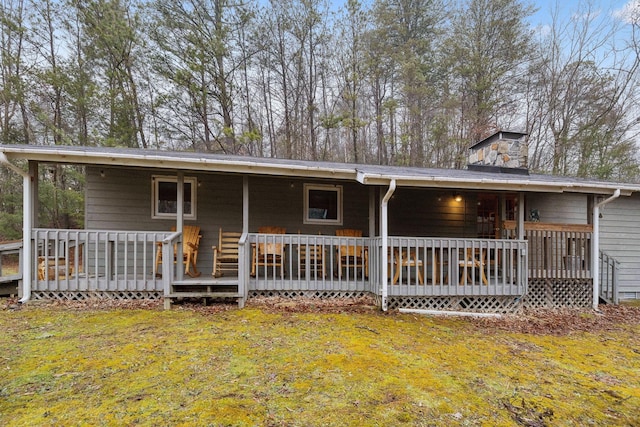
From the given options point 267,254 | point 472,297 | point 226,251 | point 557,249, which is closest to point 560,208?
point 557,249

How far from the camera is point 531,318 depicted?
17.5 ft

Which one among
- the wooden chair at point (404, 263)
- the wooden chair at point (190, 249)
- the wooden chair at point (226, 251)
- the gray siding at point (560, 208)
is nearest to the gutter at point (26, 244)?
the wooden chair at point (190, 249)

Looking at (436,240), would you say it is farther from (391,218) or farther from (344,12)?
(344,12)

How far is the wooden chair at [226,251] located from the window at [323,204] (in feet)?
5.30

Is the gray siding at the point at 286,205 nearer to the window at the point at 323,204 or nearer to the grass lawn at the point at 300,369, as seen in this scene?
the window at the point at 323,204

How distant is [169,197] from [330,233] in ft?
11.5

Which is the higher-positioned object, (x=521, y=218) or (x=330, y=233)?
(x=521, y=218)

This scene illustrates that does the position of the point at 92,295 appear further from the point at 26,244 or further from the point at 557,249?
the point at 557,249

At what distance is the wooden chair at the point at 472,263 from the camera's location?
5.23 meters

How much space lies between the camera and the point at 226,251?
6.48 metres

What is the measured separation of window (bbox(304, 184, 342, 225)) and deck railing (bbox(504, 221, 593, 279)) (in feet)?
12.0

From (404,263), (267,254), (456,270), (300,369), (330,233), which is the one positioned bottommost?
(300,369)

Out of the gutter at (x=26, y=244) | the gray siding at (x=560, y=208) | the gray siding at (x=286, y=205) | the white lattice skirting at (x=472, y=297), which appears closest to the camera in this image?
the gutter at (x=26, y=244)

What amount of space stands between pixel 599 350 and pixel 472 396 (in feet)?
8.72
